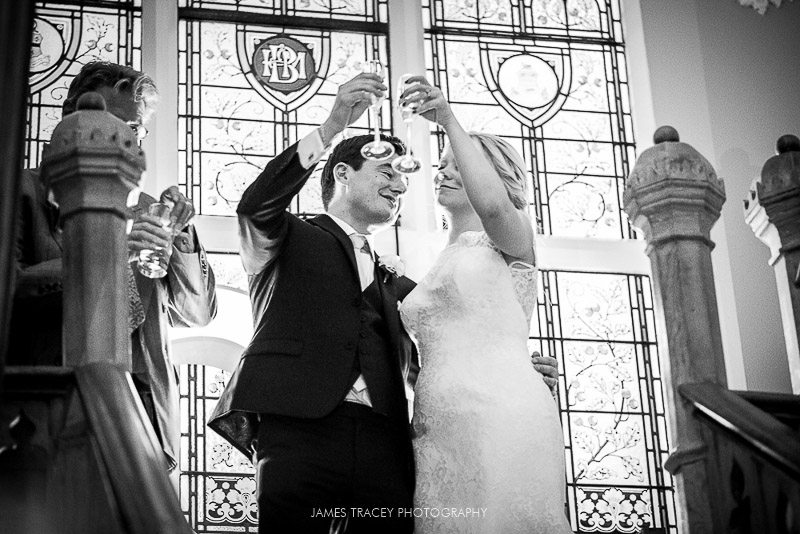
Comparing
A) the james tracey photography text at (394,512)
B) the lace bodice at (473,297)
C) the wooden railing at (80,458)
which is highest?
the lace bodice at (473,297)

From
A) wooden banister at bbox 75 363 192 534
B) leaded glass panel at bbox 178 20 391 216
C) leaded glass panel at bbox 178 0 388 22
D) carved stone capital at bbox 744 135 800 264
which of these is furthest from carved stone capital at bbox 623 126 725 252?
leaded glass panel at bbox 178 0 388 22

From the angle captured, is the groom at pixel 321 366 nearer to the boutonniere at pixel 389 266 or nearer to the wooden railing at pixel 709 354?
the boutonniere at pixel 389 266

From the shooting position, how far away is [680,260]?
487 cm

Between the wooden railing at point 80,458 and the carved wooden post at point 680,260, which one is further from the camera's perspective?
the carved wooden post at point 680,260

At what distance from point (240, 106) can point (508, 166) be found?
3483 millimetres

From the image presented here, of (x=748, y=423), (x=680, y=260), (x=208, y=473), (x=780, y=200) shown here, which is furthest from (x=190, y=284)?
(x=208, y=473)

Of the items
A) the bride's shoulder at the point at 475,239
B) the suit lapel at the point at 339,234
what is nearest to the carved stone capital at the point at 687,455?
the bride's shoulder at the point at 475,239

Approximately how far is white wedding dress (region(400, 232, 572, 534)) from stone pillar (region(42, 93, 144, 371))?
860 millimetres

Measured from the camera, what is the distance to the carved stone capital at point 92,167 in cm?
438

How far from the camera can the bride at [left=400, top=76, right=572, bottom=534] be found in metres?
4.34

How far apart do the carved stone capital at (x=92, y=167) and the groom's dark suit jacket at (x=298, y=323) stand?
383 millimetres

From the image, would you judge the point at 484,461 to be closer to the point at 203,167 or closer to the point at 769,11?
the point at 203,167

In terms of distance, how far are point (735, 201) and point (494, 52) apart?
151 centimetres

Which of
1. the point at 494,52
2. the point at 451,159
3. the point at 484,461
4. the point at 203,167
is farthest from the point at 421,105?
the point at 494,52
